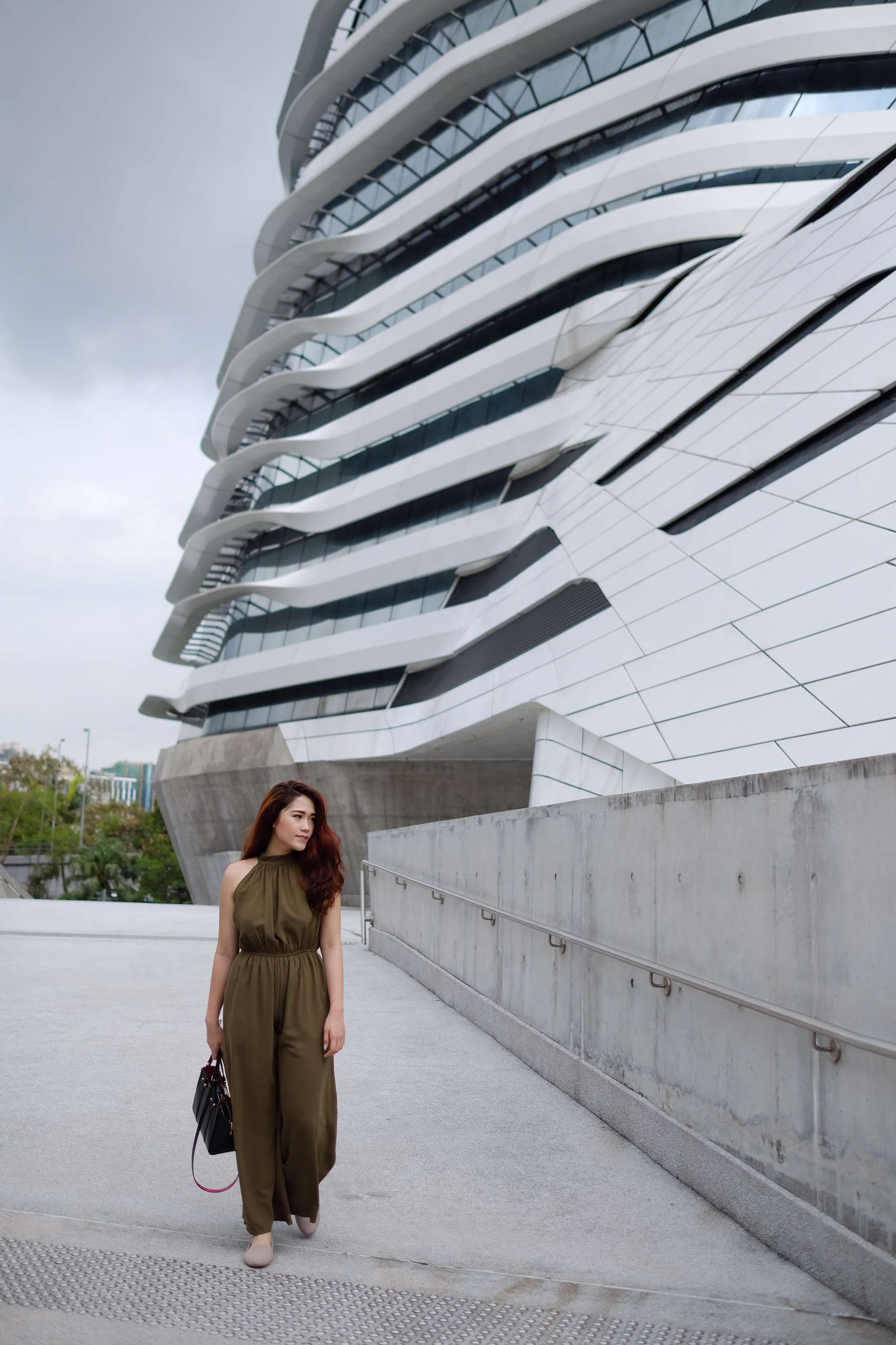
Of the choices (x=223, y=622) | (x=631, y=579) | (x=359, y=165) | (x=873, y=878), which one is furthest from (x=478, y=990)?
(x=223, y=622)

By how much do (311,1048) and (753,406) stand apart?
13.2 m

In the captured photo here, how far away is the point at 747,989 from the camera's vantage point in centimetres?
423

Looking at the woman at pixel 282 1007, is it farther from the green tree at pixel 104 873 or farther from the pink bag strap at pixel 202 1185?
the green tree at pixel 104 873

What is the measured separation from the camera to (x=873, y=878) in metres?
3.44

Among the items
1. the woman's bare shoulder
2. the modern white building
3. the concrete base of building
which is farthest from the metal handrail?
the concrete base of building

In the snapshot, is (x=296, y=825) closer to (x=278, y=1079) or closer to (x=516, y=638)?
(x=278, y=1079)

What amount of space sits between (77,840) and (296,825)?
88.0 metres

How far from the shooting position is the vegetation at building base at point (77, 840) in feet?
216

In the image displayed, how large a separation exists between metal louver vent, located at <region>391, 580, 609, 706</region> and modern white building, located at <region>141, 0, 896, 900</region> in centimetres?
11

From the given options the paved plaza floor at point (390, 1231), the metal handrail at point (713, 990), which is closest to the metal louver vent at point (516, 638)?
the metal handrail at point (713, 990)

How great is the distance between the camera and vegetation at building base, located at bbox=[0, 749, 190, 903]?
216 ft

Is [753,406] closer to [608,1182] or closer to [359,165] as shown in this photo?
[608,1182]

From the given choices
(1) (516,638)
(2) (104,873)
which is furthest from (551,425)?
(2) (104,873)

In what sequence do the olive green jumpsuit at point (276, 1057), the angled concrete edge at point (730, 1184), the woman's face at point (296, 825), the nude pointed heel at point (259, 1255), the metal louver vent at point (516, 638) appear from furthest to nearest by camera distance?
1. the metal louver vent at point (516, 638)
2. the woman's face at point (296, 825)
3. the olive green jumpsuit at point (276, 1057)
4. the nude pointed heel at point (259, 1255)
5. the angled concrete edge at point (730, 1184)
